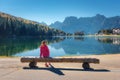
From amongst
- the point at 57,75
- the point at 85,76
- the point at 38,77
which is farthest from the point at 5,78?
the point at 85,76

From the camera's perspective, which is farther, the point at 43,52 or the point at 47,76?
the point at 43,52

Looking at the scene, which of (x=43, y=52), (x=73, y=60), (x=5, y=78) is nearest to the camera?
(x=5, y=78)

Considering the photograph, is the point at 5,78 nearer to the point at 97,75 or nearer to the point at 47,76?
the point at 47,76

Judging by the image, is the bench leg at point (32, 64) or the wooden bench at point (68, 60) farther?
the bench leg at point (32, 64)

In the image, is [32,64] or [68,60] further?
[32,64]

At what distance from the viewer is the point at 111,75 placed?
1778 cm

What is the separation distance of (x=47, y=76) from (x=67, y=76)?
1.24m

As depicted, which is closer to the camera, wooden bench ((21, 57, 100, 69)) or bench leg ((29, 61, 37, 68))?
wooden bench ((21, 57, 100, 69))

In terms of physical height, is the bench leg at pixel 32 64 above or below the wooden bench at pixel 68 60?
below

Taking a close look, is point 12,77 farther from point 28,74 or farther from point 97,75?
point 97,75

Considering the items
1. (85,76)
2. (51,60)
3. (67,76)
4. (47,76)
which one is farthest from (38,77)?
(51,60)

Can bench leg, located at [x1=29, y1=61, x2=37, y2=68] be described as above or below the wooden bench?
below

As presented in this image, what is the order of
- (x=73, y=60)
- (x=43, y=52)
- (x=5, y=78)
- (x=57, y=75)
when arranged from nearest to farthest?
(x=5, y=78)
(x=57, y=75)
(x=73, y=60)
(x=43, y=52)

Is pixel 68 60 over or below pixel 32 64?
over
